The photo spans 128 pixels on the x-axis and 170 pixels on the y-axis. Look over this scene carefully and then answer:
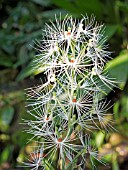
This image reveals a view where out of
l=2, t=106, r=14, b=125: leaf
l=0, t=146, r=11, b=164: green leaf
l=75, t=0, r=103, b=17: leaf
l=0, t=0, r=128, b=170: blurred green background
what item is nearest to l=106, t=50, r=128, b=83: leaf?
l=0, t=0, r=128, b=170: blurred green background

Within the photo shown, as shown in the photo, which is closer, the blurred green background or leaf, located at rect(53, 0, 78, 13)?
the blurred green background

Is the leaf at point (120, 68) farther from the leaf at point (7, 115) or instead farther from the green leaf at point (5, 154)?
the green leaf at point (5, 154)

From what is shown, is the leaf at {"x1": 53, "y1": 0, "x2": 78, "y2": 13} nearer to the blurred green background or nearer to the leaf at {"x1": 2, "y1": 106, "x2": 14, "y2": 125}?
the blurred green background

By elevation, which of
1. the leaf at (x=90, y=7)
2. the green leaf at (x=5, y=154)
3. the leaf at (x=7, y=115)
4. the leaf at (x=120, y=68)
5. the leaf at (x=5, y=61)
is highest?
the leaf at (x=90, y=7)

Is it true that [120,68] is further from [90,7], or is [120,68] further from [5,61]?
[5,61]

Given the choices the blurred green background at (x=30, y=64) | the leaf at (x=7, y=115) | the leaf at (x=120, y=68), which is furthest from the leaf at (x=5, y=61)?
the leaf at (x=120, y=68)

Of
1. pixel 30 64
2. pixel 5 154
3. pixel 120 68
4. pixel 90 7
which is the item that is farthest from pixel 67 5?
pixel 5 154

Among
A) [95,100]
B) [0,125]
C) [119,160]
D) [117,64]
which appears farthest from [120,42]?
[95,100]

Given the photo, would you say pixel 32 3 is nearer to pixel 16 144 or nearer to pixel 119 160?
pixel 16 144
